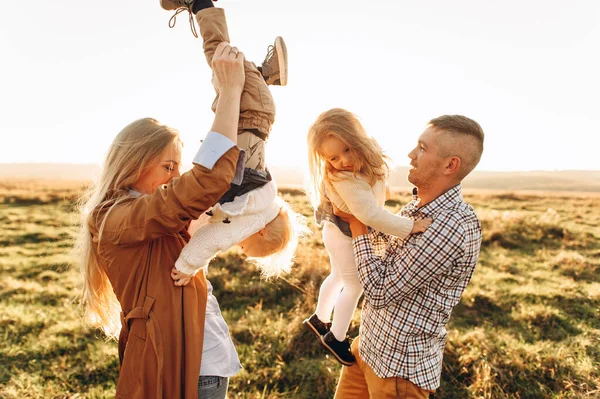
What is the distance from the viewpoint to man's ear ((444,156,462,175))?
254cm

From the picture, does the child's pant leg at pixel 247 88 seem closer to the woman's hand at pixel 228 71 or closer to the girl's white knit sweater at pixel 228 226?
the woman's hand at pixel 228 71

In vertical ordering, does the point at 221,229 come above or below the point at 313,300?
above

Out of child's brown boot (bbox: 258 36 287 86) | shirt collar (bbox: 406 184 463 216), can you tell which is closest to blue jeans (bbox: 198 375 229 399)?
shirt collar (bbox: 406 184 463 216)

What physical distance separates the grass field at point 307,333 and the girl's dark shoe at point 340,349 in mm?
1671

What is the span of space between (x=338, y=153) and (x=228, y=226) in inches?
36.0

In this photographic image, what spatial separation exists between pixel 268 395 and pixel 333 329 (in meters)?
1.94

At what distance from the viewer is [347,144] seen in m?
2.74

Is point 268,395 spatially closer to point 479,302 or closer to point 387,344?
point 387,344

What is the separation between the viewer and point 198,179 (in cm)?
181

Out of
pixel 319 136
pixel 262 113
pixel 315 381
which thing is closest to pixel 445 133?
pixel 319 136

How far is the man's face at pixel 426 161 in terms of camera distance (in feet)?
8.41

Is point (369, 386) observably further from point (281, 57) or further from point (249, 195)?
point (281, 57)

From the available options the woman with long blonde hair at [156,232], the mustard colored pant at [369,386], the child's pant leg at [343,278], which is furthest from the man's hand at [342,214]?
the woman with long blonde hair at [156,232]

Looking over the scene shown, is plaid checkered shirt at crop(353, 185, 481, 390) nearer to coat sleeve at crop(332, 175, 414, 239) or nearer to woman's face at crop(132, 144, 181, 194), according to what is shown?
coat sleeve at crop(332, 175, 414, 239)
